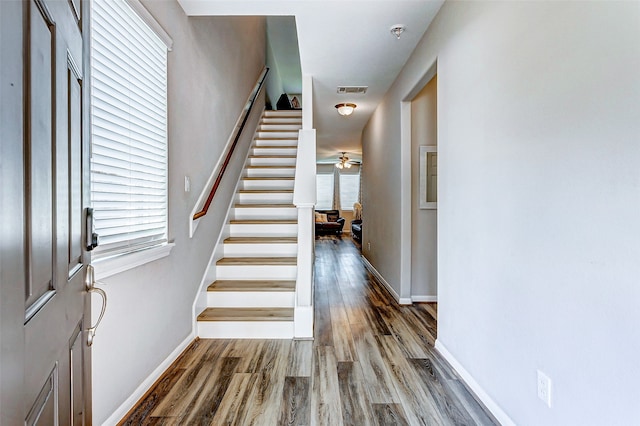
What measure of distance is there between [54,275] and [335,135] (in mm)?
6638

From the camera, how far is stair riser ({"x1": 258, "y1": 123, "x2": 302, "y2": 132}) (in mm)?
5730

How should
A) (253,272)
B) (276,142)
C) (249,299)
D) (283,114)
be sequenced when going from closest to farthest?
(249,299) < (253,272) < (276,142) < (283,114)

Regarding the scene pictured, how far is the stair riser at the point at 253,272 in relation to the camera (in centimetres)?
321

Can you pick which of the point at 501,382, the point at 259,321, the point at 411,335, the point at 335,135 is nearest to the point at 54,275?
the point at 501,382

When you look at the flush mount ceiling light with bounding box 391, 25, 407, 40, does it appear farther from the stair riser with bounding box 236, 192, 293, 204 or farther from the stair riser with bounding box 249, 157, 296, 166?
the stair riser with bounding box 249, 157, 296, 166

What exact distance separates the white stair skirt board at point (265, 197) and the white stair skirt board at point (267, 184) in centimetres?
22

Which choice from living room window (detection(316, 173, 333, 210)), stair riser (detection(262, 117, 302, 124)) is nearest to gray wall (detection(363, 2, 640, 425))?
stair riser (detection(262, 117, 302, 124))

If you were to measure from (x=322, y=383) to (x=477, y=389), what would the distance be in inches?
35.9

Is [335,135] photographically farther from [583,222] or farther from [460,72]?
[583,222]

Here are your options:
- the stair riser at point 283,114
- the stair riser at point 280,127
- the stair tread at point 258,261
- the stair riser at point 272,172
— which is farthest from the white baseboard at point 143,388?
the stair riser at point 283,114

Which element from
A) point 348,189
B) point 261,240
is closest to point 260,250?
point 261,240

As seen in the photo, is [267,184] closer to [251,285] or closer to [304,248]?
[251,285]

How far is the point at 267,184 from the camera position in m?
4.50

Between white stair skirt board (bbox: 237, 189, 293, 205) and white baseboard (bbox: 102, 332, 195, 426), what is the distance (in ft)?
6.77
